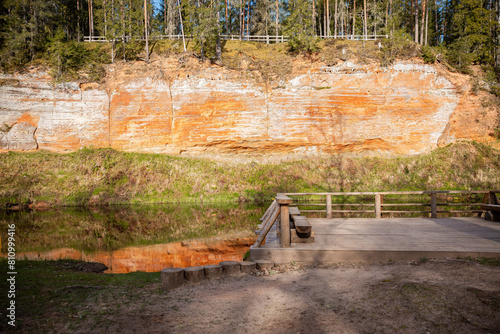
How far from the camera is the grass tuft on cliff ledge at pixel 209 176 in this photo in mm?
22000

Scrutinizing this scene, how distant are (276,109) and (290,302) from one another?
943 inches

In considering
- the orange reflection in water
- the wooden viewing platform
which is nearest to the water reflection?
the orange reflection in water

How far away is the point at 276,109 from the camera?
2708 cm

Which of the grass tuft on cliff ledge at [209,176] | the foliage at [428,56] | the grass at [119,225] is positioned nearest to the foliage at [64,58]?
the grass tuft on cliff ledge at [209,176]

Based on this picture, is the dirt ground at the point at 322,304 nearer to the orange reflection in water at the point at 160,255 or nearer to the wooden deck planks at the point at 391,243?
the wooden deck planks at the point at 391,243

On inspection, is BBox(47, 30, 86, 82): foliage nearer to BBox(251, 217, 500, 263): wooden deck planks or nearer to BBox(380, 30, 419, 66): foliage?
BBox(251, 217, 500, 263): wooden deck planks

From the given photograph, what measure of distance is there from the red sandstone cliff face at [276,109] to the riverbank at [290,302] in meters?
21.9

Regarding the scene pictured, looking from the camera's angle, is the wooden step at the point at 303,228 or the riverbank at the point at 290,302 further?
the wooden step at the point at 303,228

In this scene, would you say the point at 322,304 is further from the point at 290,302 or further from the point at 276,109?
the point at 276,109

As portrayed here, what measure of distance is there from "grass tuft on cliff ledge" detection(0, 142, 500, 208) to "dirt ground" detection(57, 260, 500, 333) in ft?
55.5

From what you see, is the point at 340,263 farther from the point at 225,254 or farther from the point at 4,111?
the point at 4,111

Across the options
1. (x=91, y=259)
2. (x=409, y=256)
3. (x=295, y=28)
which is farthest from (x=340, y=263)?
Result: (x=295, y=28)

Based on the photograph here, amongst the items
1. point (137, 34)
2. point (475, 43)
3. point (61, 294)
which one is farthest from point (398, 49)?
point (61, 294)

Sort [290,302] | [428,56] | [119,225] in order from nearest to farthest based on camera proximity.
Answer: [290,302], [119,225], [428,56]
